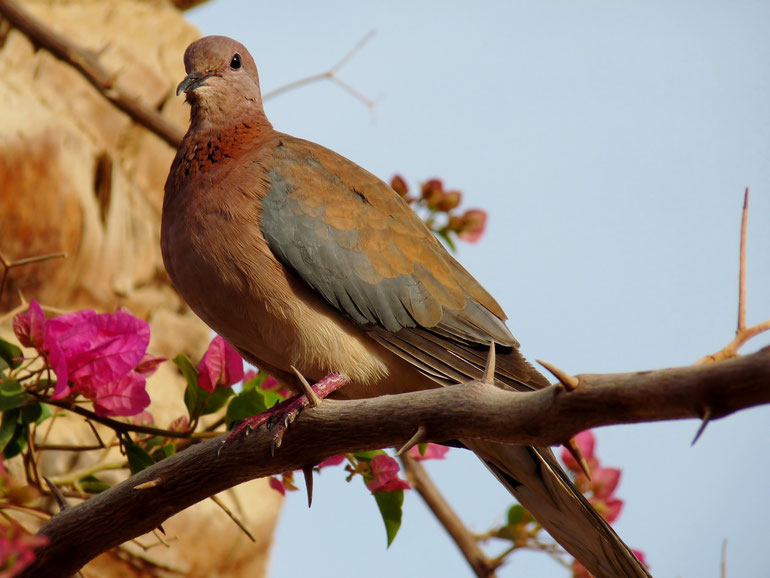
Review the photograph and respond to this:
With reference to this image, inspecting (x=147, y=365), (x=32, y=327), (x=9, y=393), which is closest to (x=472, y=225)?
(x=147, y=365)

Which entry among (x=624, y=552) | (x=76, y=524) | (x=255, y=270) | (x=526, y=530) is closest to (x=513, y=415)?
(x=624, y=552)

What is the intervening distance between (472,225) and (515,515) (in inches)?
60.2

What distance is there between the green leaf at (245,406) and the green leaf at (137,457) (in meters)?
0.26

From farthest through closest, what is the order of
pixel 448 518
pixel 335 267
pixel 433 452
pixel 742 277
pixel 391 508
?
1. pixel 448 518
2. pixel 433 452
3. pixel 335 267
4. pixel 391 508
5. pixel 742 277

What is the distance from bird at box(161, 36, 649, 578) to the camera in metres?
2.81

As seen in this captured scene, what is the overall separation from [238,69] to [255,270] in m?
1.03

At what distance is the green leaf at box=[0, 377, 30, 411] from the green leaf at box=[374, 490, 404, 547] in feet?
3.60

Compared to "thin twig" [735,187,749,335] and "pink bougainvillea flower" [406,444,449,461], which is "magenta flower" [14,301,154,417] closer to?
"pink bougainvillea flower" [406,444,449,461]

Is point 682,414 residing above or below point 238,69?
below

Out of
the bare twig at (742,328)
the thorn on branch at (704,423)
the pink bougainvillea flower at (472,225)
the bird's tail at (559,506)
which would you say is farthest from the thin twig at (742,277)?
the pink bougainvillea flower at (472,225)

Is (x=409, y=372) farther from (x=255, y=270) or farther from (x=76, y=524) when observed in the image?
(x=76, y=524)

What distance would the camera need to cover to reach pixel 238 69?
11.4ft

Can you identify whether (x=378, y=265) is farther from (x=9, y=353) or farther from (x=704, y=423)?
(x=704, y=423)

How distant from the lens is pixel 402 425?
189cm
